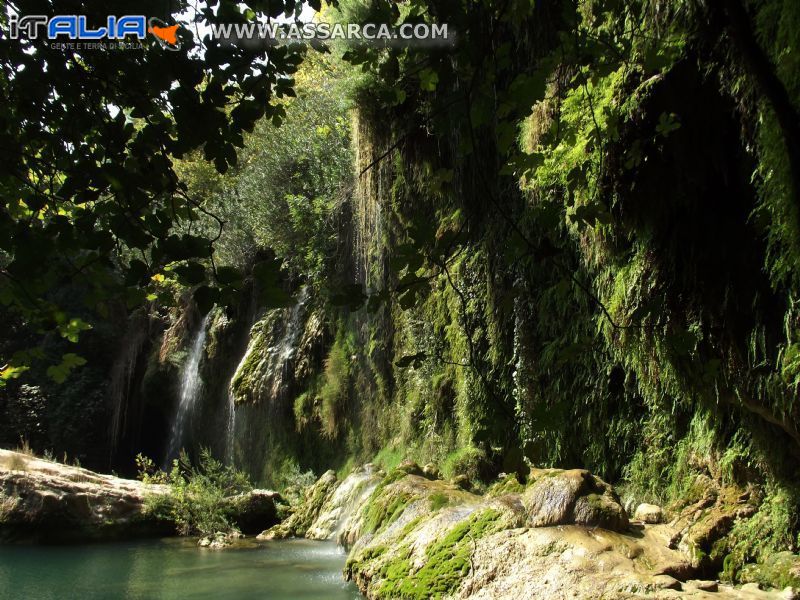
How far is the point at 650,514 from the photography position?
486 cm

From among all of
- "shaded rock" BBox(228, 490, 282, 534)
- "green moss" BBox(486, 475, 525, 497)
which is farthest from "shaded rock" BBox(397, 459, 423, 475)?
"shaded rock" BBox(228, 490, 282, 534)

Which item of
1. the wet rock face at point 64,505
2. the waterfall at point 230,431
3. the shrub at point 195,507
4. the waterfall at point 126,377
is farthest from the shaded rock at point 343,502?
the waterfall at point 126,377

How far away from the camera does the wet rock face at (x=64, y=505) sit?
930cm

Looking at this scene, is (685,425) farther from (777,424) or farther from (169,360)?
(169,360)

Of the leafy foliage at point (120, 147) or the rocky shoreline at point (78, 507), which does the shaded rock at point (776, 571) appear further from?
the rocky shoreline at point (78, 507)

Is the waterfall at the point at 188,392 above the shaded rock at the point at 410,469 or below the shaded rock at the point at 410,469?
above

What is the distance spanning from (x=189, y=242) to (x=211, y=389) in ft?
45.5

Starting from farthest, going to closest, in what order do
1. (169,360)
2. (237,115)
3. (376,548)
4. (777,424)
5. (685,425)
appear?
(169,360) → (376,548) → (685,425) → (777,424) → (237,115)

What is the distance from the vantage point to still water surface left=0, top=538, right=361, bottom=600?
602cm

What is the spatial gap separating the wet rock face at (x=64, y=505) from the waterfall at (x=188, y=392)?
502 centimetres

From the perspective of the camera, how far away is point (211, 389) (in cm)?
1512

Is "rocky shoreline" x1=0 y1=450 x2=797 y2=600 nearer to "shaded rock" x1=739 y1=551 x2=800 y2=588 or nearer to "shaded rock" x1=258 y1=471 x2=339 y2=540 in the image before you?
"shaded rock" x1=739 y1=551 x2=800 y2=588

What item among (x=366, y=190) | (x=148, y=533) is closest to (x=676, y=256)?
(x=366, y=190)

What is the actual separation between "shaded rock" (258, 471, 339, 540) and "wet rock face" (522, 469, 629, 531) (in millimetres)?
5201
